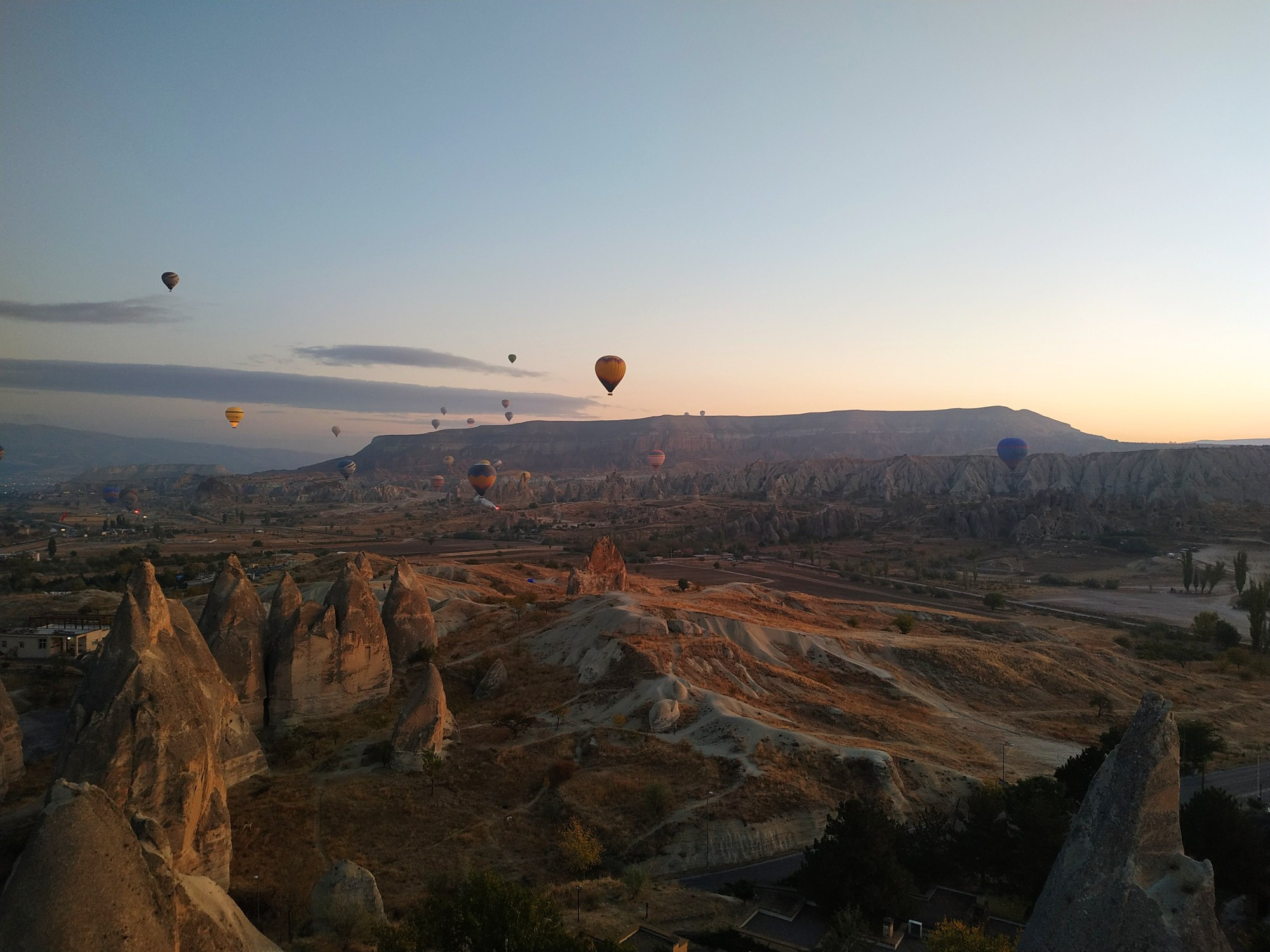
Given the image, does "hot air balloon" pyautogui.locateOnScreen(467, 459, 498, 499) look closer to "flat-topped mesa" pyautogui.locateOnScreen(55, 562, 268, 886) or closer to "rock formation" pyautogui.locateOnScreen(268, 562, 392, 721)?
"rock formation" pyautogui.locateOnScreen(268, 562, 392, 721)

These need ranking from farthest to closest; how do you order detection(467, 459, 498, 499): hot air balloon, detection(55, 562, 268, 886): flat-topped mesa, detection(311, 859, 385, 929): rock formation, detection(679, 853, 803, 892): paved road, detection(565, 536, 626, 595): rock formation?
detection(467, 459, 498, 499): hot air balloon → detection(565, 536, 626, 595): rock formation → detection(679, 853, 803, 892): paved road → detection(311, 859, 385, 929): rock formation → detection(55, 562, 268, 886): flat-topped mesa

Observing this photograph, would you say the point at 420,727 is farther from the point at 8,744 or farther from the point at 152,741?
the point at 8,744

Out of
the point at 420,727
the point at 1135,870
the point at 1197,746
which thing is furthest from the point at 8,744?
the point at 1197,746

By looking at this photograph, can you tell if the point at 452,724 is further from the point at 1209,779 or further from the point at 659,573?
the point at 659,573

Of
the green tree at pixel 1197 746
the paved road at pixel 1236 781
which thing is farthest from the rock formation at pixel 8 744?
the green tree at pixel 1197 746

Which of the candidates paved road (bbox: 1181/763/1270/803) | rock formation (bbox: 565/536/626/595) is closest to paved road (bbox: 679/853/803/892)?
paved road (bbox: 1181/763/1270/803)

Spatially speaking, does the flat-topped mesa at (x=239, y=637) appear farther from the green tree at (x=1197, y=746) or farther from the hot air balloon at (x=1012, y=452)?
the hot air balloon at (x=1012, y=452)

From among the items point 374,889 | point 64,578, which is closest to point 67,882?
point 374,889
